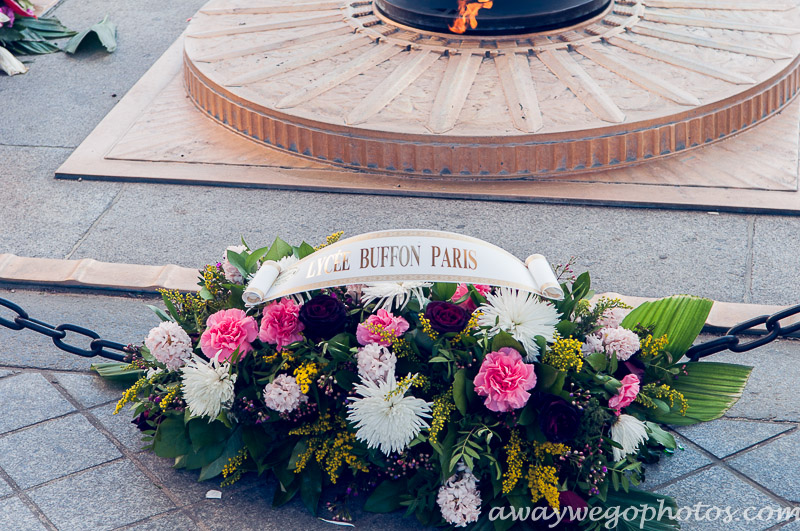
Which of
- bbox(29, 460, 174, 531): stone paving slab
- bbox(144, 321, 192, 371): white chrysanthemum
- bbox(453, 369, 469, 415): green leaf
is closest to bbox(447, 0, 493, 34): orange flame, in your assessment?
bbox(144, 321, 192, 371): white chrysanthemum

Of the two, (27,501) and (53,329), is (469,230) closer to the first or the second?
(53,329)

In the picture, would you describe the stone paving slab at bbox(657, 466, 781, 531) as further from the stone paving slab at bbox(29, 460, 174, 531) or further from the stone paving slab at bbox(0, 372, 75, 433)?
the stone paving slab at bbox(0, 372, 75, 433)

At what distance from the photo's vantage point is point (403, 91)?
6.36 metres

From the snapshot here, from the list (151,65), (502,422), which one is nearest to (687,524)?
(502,422)

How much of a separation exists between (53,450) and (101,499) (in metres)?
0.45

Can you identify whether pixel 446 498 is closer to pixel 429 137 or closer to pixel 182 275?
pixel 182 275

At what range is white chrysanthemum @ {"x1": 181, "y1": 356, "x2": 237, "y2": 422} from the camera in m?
3.30

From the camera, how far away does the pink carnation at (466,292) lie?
3.51 m

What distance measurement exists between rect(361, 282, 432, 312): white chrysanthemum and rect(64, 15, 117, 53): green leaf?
598 cm

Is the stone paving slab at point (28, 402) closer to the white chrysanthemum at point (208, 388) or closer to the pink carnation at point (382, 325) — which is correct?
the white chrysanthemum at point (208, 388)

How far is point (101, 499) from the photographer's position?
3498 mm

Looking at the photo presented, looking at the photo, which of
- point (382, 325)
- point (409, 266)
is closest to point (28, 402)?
point (382, 325)

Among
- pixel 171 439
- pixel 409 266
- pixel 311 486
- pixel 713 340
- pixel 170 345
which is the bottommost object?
pixel 311 486

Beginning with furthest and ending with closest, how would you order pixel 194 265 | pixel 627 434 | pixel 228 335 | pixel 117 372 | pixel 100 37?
pixel 100 37 → pixel 194 265 → pixel 117 372 → pixel 228 335 → pixel 627 434
